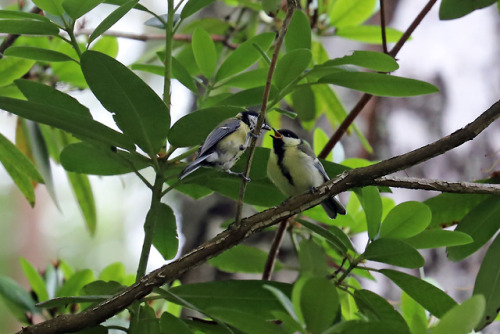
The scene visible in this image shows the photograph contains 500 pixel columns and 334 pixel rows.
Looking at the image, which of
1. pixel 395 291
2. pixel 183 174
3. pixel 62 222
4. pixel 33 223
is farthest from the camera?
pixel 62 222

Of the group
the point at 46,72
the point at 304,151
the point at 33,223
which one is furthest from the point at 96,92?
the point at 33,223

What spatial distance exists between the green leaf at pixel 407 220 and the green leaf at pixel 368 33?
2.54 feet

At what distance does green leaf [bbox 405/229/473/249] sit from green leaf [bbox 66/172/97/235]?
927mm

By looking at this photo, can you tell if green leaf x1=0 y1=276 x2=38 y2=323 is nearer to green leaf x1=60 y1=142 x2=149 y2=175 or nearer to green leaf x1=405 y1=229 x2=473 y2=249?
green leaf x1=60 y1=142 x2=149 y2=175

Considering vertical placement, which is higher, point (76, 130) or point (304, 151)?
point (304, 151)

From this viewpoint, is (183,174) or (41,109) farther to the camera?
(183,174)

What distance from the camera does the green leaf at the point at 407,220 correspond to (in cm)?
106

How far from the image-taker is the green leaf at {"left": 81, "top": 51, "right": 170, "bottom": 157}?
0.96 m

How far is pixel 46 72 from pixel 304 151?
0.83m

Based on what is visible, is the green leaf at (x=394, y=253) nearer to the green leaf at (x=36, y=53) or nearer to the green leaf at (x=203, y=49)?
the green leaf at (x=203, y=49)

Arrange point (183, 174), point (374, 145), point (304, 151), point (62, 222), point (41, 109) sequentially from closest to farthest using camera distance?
point (41, 109) → point (183, 174) → point (304, 151) → point (374, 145) → point (62, 222)

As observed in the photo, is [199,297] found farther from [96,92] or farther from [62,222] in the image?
[62,222]

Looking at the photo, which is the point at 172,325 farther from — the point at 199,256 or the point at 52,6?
the point at 52,6

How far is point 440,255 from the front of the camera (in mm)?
2887
